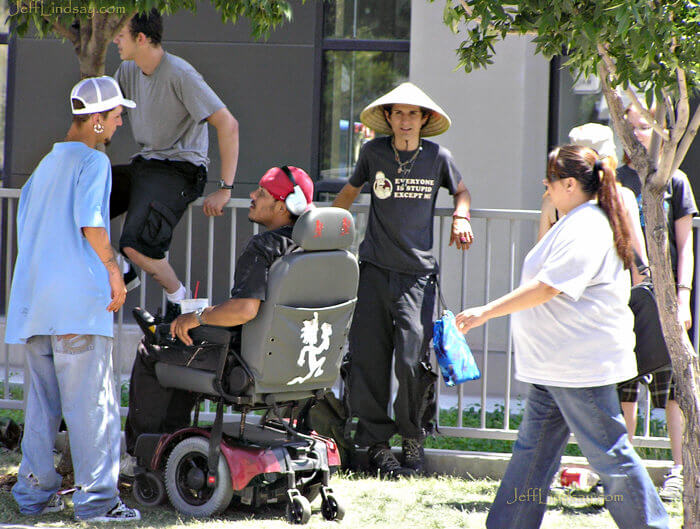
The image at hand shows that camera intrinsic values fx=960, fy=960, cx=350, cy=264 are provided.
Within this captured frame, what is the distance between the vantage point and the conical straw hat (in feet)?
18.4

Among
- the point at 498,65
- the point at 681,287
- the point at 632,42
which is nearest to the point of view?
the point at 632,42

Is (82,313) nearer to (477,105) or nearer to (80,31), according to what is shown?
(80,31)

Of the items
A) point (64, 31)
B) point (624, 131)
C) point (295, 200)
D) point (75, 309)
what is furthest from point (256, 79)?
point (624, 131)

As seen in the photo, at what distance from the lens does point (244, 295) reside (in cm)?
452

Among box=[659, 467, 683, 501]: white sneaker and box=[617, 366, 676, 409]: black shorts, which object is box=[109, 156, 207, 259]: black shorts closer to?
box=[617, 366, 676, 409]: black shorts

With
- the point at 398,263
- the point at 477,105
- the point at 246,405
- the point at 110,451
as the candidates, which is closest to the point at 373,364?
the point at 398,263

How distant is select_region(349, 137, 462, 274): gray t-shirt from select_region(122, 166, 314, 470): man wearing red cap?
747 mm

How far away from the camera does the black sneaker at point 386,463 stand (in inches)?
219

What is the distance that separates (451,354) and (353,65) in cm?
498

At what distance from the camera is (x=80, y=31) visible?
529 centimetres

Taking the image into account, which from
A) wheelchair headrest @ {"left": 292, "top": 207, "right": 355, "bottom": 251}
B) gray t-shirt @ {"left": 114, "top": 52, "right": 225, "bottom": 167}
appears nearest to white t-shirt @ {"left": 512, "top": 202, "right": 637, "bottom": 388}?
wheelchair headrest @ {"left": 292, "top": 207, "right": 355, "bottom": 251}

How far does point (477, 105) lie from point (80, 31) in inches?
156

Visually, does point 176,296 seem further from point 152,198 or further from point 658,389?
point 658,389

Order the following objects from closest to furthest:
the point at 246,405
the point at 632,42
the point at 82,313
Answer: the point at 632,42, the point at 82,313, the point at 246,405
